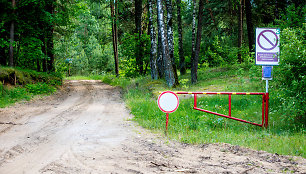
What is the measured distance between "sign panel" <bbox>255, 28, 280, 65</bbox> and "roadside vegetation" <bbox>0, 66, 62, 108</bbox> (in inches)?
444

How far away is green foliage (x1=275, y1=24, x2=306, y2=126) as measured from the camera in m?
8.15

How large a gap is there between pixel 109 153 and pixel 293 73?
618cm

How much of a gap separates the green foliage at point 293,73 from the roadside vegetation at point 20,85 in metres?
11.9

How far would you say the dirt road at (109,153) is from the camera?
512cm

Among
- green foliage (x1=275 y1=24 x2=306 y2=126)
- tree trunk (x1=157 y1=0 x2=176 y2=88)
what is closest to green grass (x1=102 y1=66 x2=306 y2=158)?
green foliage (x1=275 y1=24 x2=306 y2=126)

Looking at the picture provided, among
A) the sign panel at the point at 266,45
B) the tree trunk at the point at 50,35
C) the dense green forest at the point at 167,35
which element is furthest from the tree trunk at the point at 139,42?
the sign panel at the point at 266,45

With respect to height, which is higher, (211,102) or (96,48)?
(96,48)

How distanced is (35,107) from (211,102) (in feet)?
27.1

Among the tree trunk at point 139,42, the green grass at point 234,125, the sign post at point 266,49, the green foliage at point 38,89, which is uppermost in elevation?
the tree trunk at point 139,42

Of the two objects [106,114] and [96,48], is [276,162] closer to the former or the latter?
[106,114]

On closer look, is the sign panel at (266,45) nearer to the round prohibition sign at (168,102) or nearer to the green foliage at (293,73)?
the green foliage at (293,73)

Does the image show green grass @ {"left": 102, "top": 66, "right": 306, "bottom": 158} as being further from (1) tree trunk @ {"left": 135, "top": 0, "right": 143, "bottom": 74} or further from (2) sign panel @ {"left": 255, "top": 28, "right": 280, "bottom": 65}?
(1) tree trunk @ {"left": 135, "top": 0, "right": 143, "bottom": 74}

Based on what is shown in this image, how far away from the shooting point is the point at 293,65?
8.45 meters

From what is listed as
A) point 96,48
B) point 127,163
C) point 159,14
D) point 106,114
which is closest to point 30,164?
point 127,163
